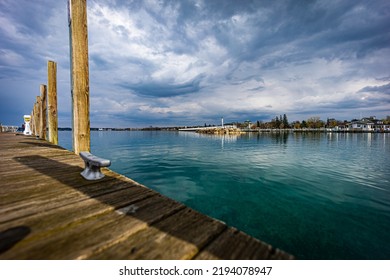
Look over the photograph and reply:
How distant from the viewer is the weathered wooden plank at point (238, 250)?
1258mm

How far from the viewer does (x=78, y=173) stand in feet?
10.6

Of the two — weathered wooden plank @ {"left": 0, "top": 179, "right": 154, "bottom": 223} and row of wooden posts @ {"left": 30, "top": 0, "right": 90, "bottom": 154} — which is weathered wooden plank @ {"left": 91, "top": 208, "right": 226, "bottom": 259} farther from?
row of wooden posts @ {"left": 30, "top": 0, "right": 90, "bottom": 154}

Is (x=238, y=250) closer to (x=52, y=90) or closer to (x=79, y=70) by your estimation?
(x=79, y=70)

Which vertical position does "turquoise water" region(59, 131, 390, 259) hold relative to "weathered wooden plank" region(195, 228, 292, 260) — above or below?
below

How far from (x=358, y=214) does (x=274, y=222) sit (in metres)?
2.76

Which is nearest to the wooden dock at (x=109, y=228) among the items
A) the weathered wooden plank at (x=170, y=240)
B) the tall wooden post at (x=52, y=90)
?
the weathered wooden plank at (x=170, y=240)

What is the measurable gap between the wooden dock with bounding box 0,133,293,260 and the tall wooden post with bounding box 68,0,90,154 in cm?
165

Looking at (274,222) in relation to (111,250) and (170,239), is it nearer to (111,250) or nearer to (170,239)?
(170,239)

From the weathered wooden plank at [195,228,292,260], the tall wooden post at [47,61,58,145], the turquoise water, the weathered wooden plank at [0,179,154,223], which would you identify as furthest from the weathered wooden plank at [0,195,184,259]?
the tall wooden post at [47,61,58,145]

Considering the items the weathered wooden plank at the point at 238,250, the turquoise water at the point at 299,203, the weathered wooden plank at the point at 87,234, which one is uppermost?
the weathered wooden plank at the point at 87,234

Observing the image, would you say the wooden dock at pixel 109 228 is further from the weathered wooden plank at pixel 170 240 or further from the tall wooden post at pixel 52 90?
the tall wooden post at pixel 52 90

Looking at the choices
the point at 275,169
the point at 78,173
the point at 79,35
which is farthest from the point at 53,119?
the point at 275,169

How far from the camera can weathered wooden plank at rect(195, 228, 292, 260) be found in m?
1.26

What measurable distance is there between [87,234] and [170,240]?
74 centimetres
